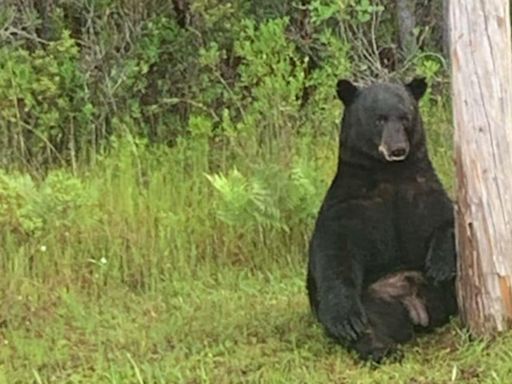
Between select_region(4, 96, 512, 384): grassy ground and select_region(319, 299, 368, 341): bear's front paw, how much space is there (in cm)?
16

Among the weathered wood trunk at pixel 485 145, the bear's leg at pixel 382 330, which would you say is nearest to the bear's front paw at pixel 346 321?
the bear's leg at pixel 382 330

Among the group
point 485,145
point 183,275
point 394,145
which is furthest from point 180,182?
point 485,145

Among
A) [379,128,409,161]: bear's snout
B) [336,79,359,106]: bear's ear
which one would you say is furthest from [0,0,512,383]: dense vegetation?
[336,79,359,106]: bear's ear

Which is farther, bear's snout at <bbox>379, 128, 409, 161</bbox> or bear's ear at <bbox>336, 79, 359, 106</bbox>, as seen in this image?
bear's ear at <bbox>336, 79, 359, 106</bbox>

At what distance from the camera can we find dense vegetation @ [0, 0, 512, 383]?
6418 millimetres

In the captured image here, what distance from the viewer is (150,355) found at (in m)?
6.49

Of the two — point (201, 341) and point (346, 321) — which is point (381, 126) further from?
point (201, 341)

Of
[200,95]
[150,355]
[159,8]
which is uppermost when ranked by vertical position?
[159,8]

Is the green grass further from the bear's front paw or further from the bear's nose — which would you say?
the bear's nose

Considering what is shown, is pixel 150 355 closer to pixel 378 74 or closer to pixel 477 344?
pixel 477 344

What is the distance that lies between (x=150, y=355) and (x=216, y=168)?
3.60 meters

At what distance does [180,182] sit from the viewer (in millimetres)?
9500

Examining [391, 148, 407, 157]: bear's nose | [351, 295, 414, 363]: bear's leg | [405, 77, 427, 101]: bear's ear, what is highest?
[405, 77, 427, 101]: bear's ear

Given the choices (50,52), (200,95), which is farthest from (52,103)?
(200,95)
